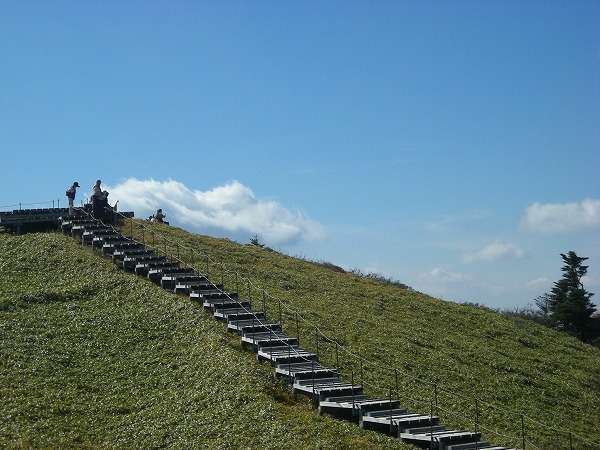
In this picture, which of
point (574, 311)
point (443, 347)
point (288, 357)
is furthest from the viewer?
point (574, 311)

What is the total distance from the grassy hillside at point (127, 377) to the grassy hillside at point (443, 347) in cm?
399

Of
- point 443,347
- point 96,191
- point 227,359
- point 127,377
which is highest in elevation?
point 96,191

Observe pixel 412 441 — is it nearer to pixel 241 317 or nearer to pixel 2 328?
pixel 241 317

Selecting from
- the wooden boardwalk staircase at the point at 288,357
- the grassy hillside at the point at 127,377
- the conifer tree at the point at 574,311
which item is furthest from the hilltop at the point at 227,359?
the conifer tree at the point at 574,311

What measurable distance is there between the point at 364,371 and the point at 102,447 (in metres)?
9.90

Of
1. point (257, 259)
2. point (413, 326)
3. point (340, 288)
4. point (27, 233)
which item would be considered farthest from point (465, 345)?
point (27, 233)

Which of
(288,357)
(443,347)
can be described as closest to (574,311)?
(443,347)

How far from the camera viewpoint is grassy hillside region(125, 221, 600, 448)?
28.1m

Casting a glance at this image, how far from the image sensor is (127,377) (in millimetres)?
26594

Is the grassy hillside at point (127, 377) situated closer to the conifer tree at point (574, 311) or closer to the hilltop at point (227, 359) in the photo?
the hilltop at point (227, 359)

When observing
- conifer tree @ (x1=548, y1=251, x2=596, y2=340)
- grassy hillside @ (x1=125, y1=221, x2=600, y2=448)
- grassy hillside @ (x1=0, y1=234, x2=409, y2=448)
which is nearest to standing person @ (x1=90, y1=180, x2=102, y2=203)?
grassy hillside @ (x1=125, y1=221, x2=600, y2=448)

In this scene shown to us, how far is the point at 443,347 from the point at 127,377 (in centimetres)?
1354

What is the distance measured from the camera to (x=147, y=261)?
122ft

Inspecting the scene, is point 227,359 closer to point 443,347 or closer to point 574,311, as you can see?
point 443,347
